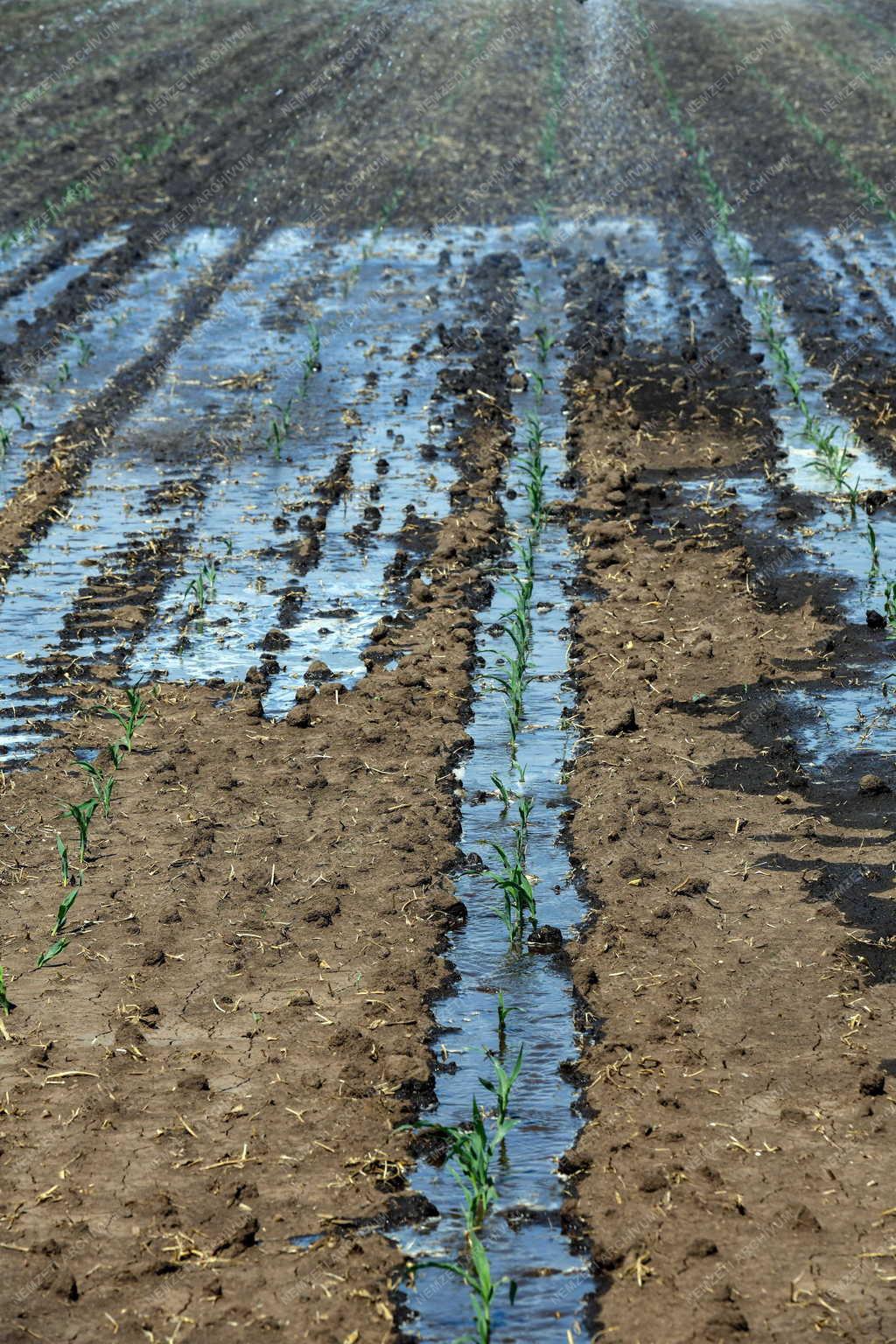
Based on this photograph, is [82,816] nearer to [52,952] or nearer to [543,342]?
[52,952]

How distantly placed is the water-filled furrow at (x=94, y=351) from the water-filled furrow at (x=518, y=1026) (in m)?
4.03

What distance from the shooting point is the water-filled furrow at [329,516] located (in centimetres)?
824

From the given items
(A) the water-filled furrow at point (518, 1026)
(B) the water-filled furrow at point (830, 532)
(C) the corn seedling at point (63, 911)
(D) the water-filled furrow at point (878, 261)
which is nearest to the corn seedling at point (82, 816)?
(C) the corn seedling at point (63, 911)

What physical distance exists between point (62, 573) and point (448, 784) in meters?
3.19

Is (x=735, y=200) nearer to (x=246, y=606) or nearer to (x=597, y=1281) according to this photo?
(x=246, y=606)

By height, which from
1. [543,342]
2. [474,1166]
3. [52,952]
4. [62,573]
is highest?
[474,1166]

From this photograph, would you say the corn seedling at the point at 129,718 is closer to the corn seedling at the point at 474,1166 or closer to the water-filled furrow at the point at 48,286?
the corn seedling at the point at 474,1166

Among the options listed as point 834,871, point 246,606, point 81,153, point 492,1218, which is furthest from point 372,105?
point 492,1218

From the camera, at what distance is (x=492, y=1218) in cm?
459

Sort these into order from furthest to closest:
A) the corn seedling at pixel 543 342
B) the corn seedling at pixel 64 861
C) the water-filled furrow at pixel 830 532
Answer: the corn seedling at pixel 543 342 → the water-filled furrow at pixel 830 532 → the corn seedling at pixel 64 861

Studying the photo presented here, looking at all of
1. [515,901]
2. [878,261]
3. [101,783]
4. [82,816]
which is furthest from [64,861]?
[878,261]

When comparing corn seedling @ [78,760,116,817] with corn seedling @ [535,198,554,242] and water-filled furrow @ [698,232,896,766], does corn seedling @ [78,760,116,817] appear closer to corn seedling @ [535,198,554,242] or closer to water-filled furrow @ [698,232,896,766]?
water-filled furrow @ [698,232,896,766]

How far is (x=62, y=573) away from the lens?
9094 mm

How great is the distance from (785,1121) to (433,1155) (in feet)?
3.37
